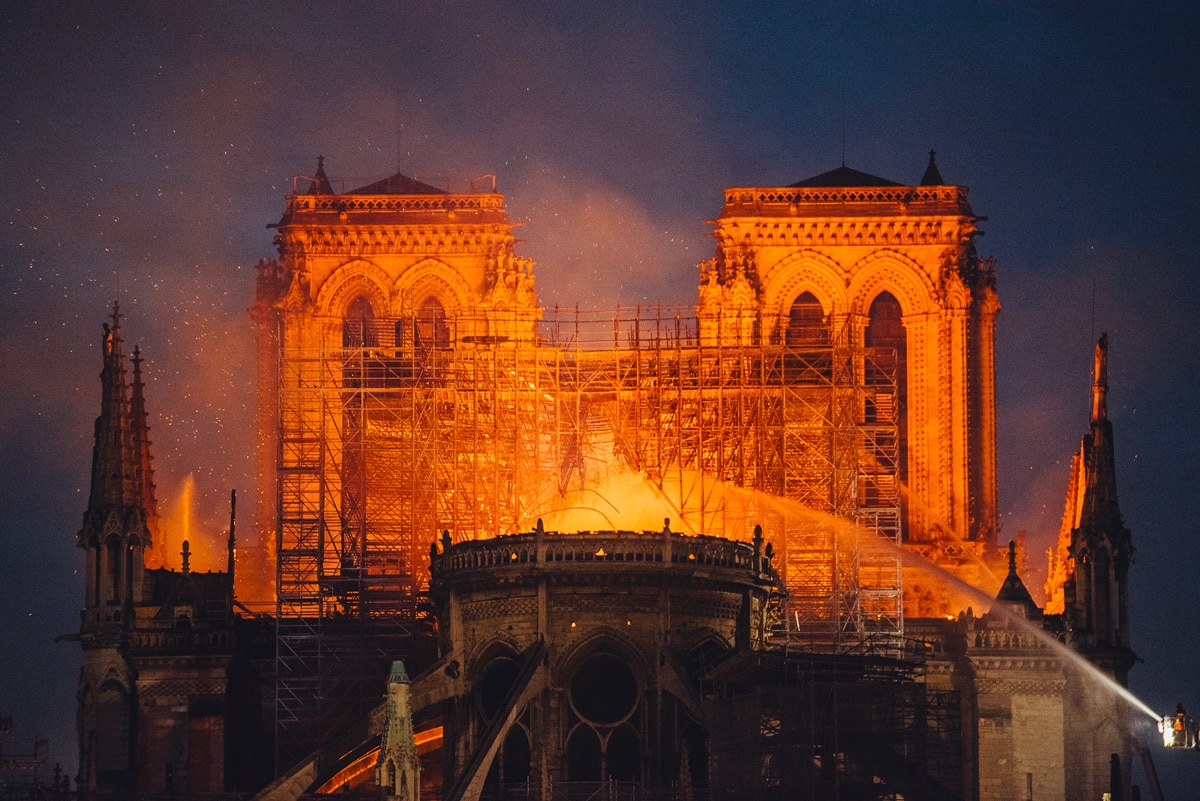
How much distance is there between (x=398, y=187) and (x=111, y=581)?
25.4m

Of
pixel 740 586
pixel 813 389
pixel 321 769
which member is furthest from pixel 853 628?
pixel 321 769

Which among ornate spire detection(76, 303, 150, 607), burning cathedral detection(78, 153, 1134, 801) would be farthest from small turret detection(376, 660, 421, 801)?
ornate spire detection(76, 303, 150, 607)

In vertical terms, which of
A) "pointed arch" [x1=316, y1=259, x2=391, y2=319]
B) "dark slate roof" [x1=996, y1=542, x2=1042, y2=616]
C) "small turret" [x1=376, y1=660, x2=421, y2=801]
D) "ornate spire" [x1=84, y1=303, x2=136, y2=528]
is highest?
"pointed arch" [x1=316, y1=259, x2=391, y2=319]

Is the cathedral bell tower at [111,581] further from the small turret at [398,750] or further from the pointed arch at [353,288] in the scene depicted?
the small turret at [398,750]

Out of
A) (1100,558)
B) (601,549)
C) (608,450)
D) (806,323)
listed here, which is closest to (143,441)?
(608,450)

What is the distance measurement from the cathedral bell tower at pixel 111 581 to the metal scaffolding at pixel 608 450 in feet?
16.2

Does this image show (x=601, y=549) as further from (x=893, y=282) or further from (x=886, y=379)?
(x=893, y=282)

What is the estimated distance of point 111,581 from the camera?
98.6 meters

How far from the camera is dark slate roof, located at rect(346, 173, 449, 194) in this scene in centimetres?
11800

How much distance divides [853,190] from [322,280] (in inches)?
779

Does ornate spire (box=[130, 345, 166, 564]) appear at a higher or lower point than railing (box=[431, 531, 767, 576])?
higher

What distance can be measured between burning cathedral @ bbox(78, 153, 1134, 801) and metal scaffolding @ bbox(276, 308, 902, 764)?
6.7 inches

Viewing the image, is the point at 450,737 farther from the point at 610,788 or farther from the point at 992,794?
the point at 992,794

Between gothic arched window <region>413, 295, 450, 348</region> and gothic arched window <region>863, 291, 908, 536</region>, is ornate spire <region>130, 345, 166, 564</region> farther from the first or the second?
gothic arched window <region>863, 291, 908, 536</region>
